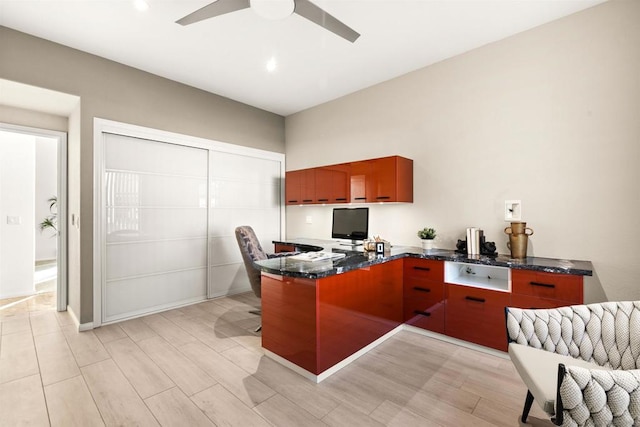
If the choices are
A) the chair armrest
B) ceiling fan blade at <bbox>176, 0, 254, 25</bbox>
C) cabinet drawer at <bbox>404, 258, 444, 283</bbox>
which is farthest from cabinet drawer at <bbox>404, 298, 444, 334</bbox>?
ceiling fan blade at <bbox>176, 0, 254, 25</bbox>

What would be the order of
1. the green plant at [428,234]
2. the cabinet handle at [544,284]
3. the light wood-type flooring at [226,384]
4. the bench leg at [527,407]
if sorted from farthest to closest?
the green plant at [428,234]
the cabinet handle at [544,284]
the light wood-type flooring at [226,384]
the bench leg at [527,407]

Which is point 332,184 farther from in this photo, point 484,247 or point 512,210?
point 512,210

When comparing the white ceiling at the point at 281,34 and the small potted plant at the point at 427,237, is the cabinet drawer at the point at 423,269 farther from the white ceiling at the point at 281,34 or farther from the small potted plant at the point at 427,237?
the white ceiling at the point at 281,34

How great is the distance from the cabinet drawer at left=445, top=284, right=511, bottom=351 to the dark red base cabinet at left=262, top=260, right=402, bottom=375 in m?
0.67

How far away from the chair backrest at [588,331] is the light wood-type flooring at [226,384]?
50 cm

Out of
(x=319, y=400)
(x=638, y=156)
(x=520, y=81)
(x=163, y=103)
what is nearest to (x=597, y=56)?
(x=520, y=81)

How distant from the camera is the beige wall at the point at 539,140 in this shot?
2.40 m

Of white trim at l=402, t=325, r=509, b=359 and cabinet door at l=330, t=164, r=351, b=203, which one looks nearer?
white trim at l=402, t=325, r=509, b=359

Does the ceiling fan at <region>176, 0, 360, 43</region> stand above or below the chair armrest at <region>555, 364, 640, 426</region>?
above

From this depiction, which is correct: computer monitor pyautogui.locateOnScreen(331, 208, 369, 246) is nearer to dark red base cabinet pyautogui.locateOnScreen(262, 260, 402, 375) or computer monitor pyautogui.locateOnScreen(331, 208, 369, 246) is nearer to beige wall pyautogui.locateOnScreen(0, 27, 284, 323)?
dark red base cabinet pyautogui.locateOnScreen(262, 260, 402, 375)

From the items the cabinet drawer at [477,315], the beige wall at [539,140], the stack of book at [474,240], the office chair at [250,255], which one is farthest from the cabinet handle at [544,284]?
the office chair at [250,255]

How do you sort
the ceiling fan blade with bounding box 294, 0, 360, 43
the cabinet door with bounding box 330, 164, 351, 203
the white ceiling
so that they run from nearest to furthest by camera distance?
the ceiling fan blade with bounding box 294, 0, 360, 43, the white ceiling, the cabinet door with bounding box 330, 164, 351, 203

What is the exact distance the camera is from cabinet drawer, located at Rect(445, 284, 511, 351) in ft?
8.38

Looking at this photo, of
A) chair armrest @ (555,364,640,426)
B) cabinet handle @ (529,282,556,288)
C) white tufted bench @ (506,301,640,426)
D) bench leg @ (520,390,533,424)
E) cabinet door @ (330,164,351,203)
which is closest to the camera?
chair armrest @ (555,364,640,426)
